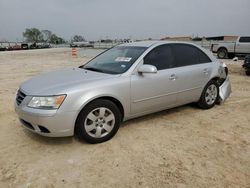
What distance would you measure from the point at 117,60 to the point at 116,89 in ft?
2.73

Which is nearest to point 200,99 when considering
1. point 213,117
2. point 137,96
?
point 213,117

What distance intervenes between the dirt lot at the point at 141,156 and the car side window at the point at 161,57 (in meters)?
1.03

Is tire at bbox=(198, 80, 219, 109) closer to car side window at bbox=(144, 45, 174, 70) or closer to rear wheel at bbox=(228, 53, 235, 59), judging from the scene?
car side window at bbox=(144, 45, 174, 70)

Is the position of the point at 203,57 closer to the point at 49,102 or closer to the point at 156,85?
the point at 156,85

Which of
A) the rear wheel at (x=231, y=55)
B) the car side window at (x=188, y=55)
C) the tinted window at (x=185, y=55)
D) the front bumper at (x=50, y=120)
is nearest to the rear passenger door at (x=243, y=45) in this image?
the rear wheel at (x=231, y=55)

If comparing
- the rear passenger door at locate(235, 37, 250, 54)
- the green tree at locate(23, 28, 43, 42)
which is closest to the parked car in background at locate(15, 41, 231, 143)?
the rear passenger door at locate(235, 37, 250, 54)

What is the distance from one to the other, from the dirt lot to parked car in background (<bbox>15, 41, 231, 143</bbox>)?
289mm

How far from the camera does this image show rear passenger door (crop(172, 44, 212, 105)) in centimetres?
428

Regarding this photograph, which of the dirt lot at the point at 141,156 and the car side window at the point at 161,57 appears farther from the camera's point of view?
the car side window at the point at 161,57

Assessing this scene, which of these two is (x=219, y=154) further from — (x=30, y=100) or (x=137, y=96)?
(x=30, y=100)

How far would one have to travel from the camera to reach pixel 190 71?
4.38 metres

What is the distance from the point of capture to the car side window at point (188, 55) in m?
4.36

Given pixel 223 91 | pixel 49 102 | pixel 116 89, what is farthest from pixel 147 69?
pixel 223 91

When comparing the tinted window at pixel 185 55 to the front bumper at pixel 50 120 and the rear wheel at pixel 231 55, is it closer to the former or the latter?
the front bumper at pixel 50 120
